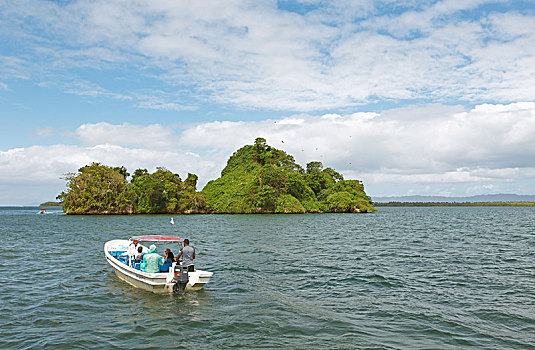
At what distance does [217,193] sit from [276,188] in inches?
911


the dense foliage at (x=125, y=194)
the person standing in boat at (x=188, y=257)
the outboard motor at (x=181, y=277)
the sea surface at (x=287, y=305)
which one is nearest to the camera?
the sea surface at (x=287, y=305)

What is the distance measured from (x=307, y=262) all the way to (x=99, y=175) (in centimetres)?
9432

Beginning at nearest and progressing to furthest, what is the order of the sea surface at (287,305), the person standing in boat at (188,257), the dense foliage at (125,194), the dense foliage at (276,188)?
the sea surface at (287,305), the person standing in boat at (188,257), the dense foliage at (125,194), the dense foliage at (276,188)

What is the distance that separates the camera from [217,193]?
12706 cm

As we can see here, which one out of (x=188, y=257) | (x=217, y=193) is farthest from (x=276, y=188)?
(x=188, y=257)

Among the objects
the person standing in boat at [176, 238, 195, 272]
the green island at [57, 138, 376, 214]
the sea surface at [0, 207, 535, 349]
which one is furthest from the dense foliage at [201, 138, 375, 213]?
the person standing in boat at [176, 238, 195, 272]

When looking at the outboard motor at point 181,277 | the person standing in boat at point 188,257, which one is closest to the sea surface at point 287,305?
the outboard motor at point 181,277

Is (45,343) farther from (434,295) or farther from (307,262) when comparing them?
(307,262)

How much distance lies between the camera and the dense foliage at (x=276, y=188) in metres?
112

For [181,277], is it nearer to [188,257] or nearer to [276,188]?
[188,257]

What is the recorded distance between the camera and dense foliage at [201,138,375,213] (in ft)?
366

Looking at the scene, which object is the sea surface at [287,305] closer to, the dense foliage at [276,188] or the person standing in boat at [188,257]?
the person standing in boat at [188,257]

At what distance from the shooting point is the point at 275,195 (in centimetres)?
11056

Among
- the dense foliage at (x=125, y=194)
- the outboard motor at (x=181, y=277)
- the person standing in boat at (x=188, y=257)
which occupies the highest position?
the dense foliage at (x=125, y=194)
